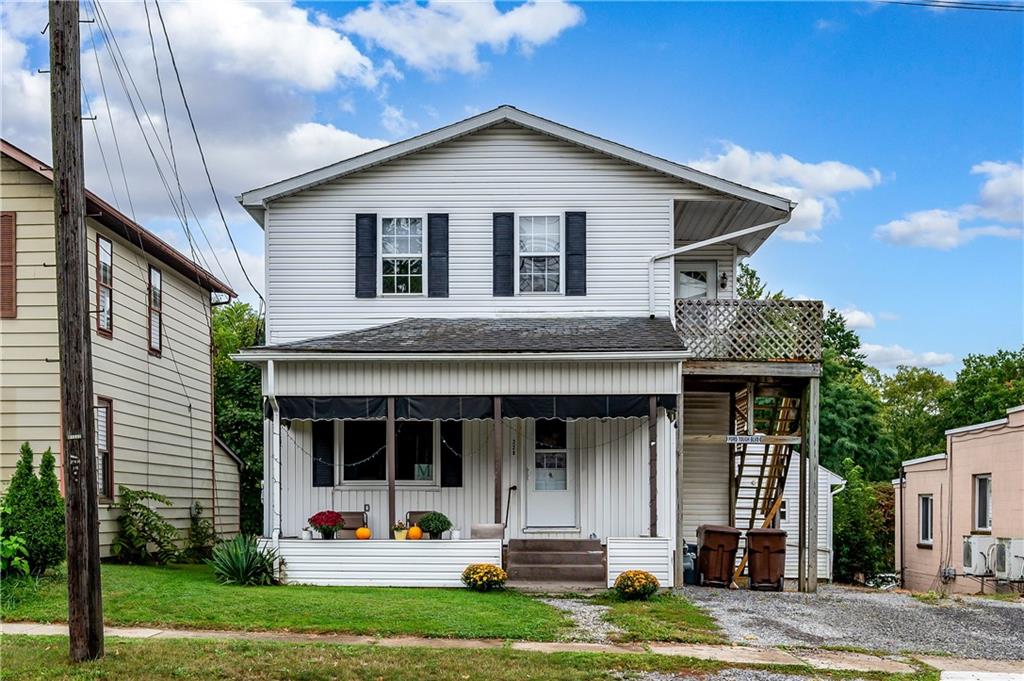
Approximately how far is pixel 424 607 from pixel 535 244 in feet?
25.6

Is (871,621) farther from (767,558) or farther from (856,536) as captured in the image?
(856,536)

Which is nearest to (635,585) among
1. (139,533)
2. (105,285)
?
(139,533)

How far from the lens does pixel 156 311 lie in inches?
874

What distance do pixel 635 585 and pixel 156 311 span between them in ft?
36.1

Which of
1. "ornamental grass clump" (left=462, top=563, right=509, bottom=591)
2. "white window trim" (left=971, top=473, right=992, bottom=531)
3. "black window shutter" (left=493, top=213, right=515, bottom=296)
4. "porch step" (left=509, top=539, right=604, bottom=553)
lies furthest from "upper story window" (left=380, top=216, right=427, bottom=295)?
"white window trim" (left=971, top=473, right=992, bottom=531)

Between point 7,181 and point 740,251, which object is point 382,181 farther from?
point 740,251

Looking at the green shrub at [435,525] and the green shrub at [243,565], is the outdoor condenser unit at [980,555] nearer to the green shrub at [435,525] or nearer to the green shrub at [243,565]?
the green shrub at [435,525]

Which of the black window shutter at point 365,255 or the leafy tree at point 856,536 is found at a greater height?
the black window shutter at point 365,255

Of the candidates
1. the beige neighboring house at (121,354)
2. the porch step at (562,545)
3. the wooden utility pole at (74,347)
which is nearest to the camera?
the wooden utility pole at (74,347)

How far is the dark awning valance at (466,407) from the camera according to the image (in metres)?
17.8

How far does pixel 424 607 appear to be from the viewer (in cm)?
1421

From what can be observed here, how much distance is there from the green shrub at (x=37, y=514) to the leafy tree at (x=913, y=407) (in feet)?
162

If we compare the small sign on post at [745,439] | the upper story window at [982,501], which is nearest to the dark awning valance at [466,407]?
the small sign on post at [745,439]

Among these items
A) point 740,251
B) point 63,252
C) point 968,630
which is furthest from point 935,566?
point 63,252
